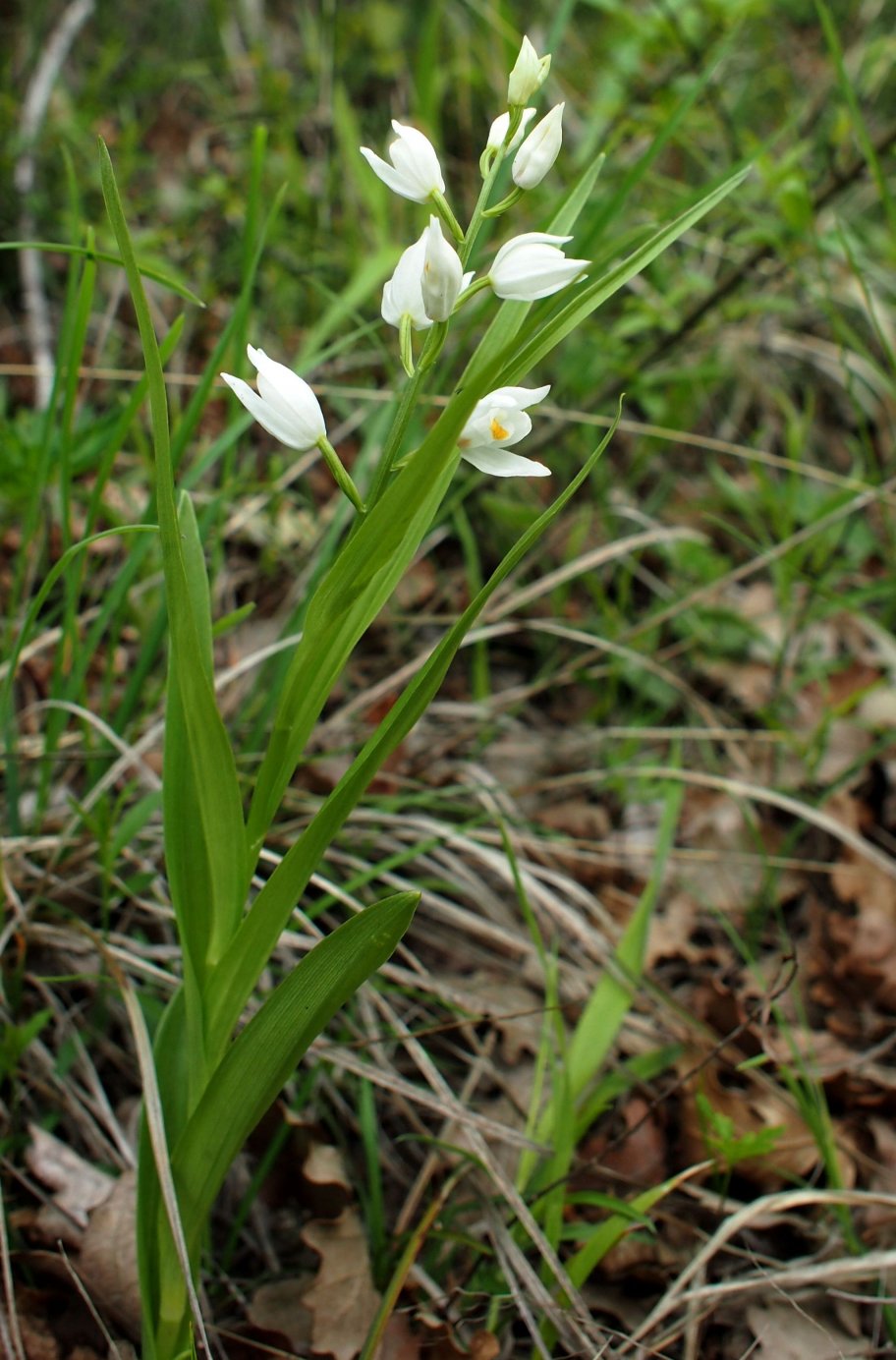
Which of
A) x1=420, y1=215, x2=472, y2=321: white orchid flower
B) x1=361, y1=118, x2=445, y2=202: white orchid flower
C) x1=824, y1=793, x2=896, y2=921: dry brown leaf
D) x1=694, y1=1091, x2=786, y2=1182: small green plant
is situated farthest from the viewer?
x1=824, y1=793, x2=896, y2=921: dry brown leaf

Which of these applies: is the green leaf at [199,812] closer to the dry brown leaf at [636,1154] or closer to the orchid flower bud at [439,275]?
the orchid flower bud at [439,275]

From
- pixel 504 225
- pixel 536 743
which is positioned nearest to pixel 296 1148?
pixel 536 743

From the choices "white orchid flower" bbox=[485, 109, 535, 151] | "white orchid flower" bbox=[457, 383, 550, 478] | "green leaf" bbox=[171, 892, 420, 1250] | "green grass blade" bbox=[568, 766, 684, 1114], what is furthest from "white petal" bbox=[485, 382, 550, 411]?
"green grass blade" bbox=[568, 766, 684, 1114]

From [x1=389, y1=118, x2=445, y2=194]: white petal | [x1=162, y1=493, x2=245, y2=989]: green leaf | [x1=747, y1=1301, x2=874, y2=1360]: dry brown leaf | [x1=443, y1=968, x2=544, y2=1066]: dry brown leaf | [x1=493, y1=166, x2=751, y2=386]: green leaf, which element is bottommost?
[x1=747, y1=1301, x2=874, y2=1360]: dry brown leaf

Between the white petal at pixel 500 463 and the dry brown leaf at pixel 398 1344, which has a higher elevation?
the white petal at pixel 500 463

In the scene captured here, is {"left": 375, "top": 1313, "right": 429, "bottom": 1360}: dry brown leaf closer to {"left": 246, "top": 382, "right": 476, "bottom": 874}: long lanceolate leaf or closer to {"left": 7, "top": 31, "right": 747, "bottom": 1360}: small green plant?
{"left": 7, "top": 31, "right": 747, "bottom": 1360}: small green plant

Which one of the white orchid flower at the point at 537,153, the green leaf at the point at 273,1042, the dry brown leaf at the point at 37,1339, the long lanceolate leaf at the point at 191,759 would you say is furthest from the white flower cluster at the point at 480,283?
the dry brown leaf at the point at 37,1339

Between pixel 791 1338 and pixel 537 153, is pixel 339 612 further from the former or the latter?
pixel 791 1338

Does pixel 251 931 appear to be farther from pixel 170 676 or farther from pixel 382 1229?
pixel 382 1229
